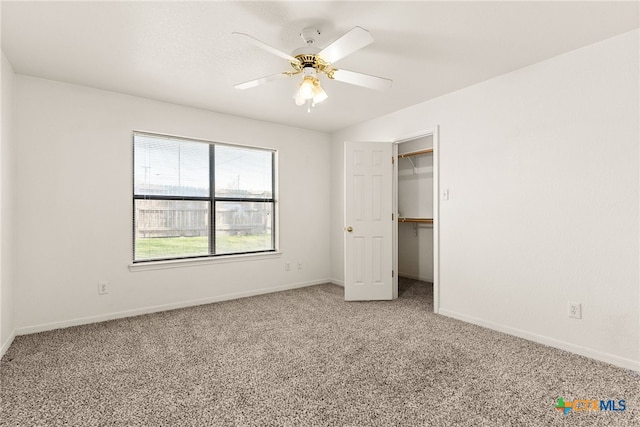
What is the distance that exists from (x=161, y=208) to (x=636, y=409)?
4.28 m

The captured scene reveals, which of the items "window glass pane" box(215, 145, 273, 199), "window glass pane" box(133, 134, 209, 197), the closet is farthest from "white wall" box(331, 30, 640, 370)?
"window glass pane" box(133, 134, 209, 197)

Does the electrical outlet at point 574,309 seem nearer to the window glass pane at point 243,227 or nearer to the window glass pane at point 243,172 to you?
the window glass pane at point 243,227

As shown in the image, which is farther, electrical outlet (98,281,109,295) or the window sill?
the window sill

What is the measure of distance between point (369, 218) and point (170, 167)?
8.18 feet

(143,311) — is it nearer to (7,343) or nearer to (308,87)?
(7,343)

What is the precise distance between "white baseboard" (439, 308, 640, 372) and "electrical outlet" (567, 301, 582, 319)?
9.1 inches

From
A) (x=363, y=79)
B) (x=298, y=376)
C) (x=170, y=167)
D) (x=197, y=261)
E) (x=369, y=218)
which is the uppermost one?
(x=363, y=79)

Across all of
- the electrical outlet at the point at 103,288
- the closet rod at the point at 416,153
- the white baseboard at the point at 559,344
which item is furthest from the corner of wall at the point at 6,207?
the closet rod at the point at 416,153

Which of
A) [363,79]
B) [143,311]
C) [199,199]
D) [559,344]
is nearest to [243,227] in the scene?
[199,199]

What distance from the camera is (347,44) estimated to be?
6.37ft

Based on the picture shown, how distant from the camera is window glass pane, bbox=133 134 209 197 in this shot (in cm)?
368

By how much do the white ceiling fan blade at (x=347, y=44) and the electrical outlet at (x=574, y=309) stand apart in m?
2.51

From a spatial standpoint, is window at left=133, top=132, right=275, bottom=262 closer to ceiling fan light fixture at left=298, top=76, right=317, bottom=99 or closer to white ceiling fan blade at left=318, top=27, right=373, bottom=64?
ceiling fan light fixture at left=298, top=76, right=317, bottom=99

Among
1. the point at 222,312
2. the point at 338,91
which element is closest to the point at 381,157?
the point at 338,91
